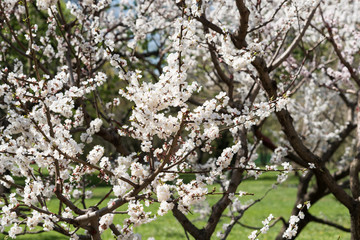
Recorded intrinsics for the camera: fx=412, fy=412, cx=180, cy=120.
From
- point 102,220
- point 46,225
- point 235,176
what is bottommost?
point 46,225

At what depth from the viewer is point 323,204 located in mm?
16938

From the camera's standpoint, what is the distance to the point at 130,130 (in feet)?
9.59

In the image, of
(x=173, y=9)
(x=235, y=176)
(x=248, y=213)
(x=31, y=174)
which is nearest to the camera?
(x=31, y=174)

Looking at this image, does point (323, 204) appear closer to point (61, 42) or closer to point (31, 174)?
point (61, 42)

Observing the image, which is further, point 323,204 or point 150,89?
point 323,204

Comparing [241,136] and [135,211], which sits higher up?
[241,136]

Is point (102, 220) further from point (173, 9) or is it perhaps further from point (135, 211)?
point (173, 9)

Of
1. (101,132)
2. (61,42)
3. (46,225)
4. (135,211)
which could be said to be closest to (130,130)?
(135,211)

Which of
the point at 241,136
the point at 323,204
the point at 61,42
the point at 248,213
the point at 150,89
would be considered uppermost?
the point at 323,204

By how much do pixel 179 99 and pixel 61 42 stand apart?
9.69 ft

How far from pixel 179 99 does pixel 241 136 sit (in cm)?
224

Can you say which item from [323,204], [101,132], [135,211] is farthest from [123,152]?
[323,204]

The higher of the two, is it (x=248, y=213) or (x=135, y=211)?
(x=248, y=213)

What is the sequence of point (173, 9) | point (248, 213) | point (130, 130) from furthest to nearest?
point (248, 213) → point (173, 9) → point (130, 130)
